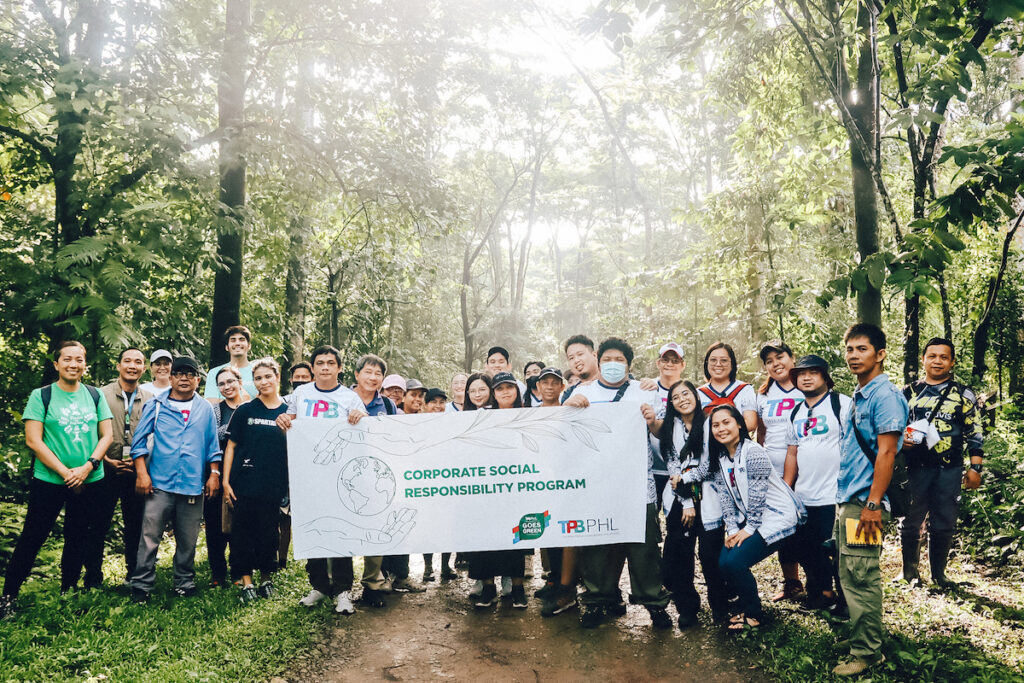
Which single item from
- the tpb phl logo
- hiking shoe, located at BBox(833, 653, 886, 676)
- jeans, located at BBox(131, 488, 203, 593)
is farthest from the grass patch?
hiking shoe, located at BBox(833, 653, 886, 676)

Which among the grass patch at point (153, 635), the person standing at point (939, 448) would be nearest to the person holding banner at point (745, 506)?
the person standing at point (939, 448)

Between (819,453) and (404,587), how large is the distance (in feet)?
12.9

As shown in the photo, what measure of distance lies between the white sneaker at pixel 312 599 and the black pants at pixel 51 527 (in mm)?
1805

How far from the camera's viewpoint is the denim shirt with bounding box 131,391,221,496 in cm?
567

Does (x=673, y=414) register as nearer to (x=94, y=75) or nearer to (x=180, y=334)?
(x=94, y=75)

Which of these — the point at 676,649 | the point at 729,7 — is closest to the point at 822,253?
the point at 729,7

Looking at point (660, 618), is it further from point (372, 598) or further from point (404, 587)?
point (404, 587)

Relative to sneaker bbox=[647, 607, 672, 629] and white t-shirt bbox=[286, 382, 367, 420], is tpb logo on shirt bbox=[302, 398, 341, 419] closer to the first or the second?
white t-shirt bbox=[286, 382, 367, 420]

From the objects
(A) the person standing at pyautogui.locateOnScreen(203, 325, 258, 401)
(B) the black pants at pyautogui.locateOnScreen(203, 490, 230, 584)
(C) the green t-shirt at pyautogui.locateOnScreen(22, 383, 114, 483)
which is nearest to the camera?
(C) the green t-shirt at pyautogui.locateOnScreen(22, 383, 114, 483)

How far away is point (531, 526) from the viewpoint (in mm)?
5289

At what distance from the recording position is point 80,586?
577 centimetres

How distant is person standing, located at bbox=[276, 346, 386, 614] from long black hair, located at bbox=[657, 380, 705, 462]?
8.14ft

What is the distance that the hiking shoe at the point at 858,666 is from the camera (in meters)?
4.11

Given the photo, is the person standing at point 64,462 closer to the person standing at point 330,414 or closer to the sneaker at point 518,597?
the person standing at point 330,414
